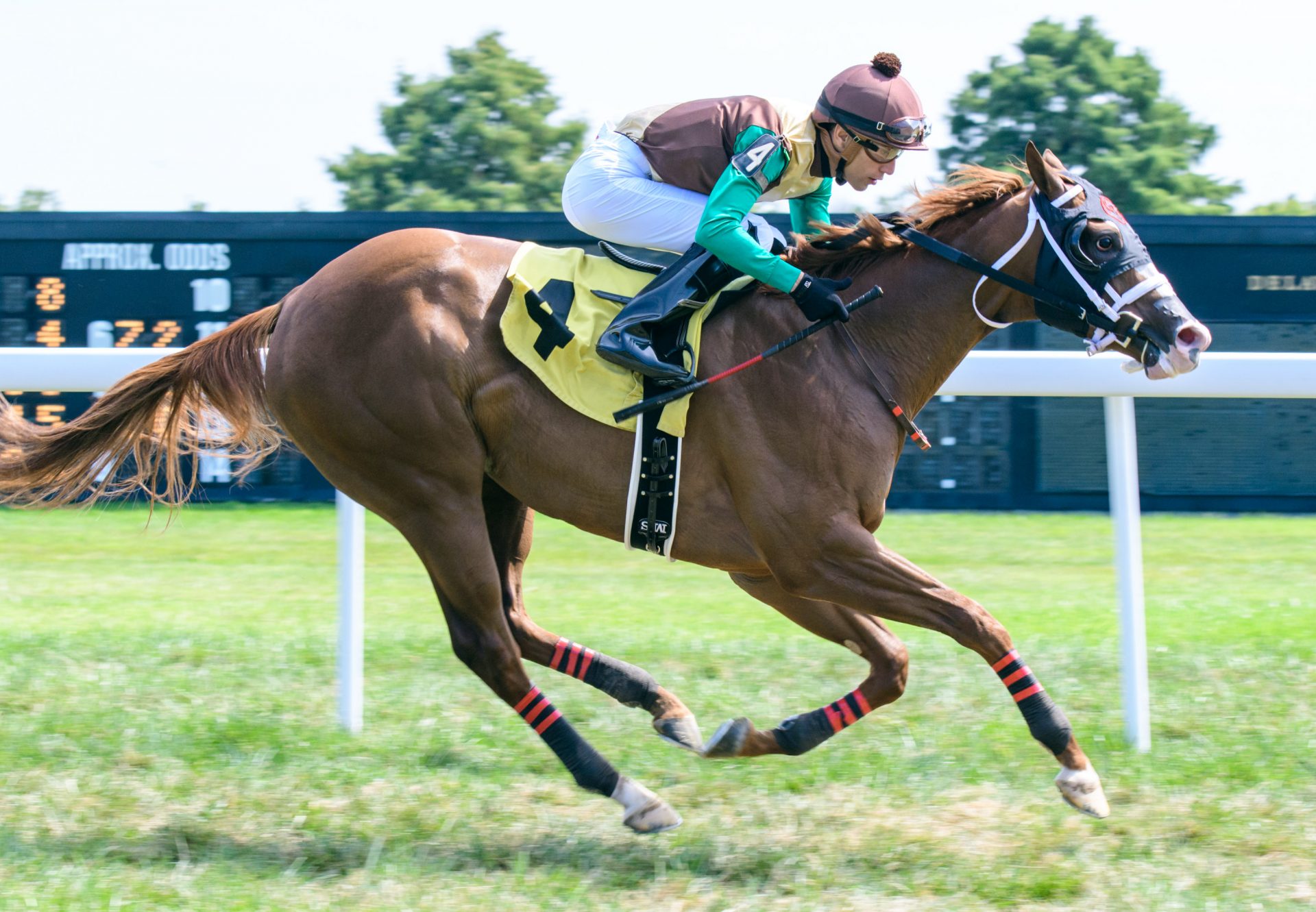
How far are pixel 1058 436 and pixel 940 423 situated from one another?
0.95 meters

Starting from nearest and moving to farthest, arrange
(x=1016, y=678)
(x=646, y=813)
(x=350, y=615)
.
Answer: (x=1016, y=678) < (x=646, y=813) < (x=350, y=615)

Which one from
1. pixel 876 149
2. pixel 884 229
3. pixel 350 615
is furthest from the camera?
pixel 350 615

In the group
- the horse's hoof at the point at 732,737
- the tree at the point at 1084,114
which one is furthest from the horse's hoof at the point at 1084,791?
the tree at the point at 1084,114

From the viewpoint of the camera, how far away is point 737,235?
375 centimetres

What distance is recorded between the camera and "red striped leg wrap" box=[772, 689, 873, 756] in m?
3.87

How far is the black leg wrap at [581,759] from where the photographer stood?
3805 mm

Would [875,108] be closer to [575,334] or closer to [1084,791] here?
[575,334]

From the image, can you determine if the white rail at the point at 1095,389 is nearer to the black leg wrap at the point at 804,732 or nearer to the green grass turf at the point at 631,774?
the green grass turf at the point at 631,774

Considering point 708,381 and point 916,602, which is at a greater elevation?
point 708,381

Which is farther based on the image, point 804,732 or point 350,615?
point 350,615

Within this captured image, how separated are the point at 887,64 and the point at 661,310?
0.95 meters

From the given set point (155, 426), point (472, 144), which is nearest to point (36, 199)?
point (472, 144)

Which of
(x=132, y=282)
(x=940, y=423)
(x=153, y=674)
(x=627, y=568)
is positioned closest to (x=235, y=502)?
(x=132, y=282)

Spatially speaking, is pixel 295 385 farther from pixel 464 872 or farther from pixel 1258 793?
pixel 1258 793
